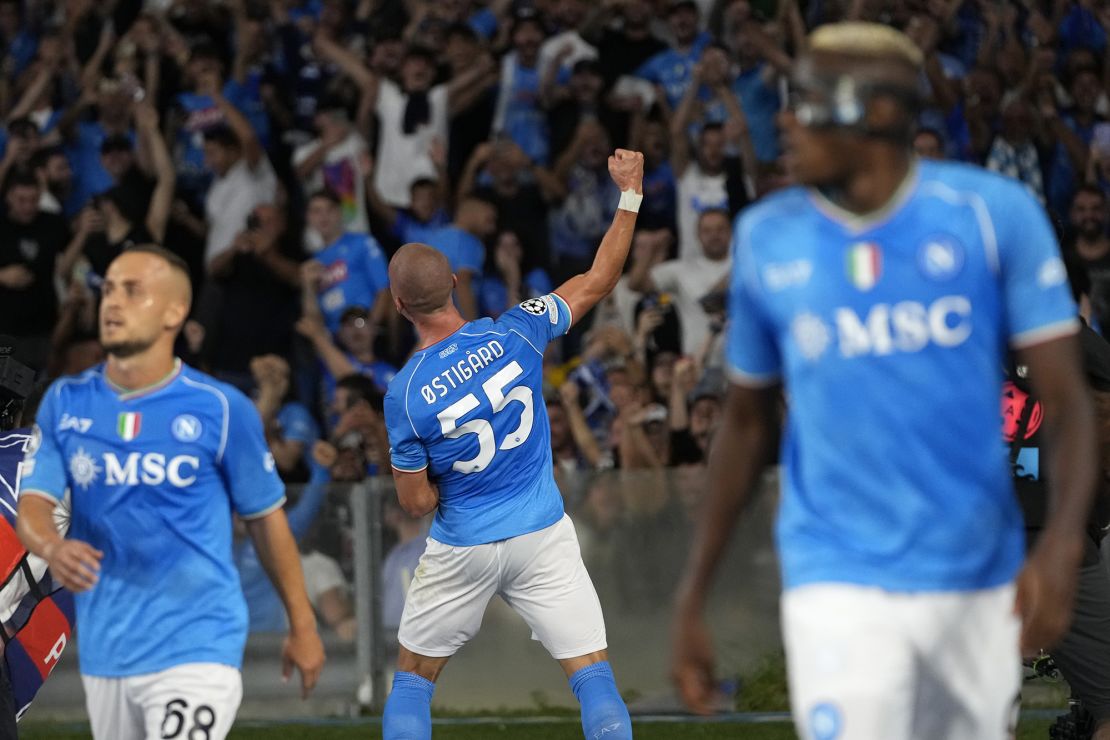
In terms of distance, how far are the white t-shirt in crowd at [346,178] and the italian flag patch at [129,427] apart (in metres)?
8.80

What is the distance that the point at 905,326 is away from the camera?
13.0 feet

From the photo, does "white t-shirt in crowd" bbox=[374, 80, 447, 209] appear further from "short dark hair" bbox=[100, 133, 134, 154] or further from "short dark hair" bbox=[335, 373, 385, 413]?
"short dark hair" bbox=[335, 373, 385, 413]

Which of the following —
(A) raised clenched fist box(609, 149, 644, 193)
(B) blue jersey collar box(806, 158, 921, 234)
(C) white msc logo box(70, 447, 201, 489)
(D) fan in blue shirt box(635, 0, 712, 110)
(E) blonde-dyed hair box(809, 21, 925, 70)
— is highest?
(D) fan in blue shirt box(635, 0, 712, 110)

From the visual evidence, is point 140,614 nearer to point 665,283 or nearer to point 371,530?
point 371,530

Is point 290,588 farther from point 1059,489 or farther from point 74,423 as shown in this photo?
point 1059,489

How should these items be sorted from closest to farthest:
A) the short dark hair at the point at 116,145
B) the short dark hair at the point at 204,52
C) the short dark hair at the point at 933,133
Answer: the short dark hair at the point at 933,133 < the short dark hair at the point at 116,145 < the short dark hair at the point at 204,52

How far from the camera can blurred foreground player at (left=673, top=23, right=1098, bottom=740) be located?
394 cm

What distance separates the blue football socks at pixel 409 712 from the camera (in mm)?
7562

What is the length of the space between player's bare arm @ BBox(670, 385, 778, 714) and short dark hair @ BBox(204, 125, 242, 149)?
35.7ft

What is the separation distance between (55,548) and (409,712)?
2.65m

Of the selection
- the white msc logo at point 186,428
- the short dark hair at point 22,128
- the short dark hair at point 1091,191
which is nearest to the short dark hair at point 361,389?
the short dark hair at point 22,128

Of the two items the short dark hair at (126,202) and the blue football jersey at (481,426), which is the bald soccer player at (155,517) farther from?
the short dark hair at (126,202)

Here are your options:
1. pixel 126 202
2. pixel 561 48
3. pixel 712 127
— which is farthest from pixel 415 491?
pixel 126 202

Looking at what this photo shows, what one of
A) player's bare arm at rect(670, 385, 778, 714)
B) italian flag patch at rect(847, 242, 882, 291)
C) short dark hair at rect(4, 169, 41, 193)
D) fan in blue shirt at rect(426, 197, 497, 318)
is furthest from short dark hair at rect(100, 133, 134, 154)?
italian flag patch at rect(847, 242, 882, 291)
